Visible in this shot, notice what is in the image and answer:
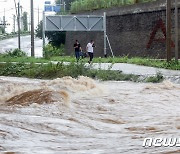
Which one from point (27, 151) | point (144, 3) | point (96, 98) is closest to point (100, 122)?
point (27, 151)

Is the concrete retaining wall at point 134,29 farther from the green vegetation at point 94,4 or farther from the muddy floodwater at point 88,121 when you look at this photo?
the muddy floodwater at point 88,121

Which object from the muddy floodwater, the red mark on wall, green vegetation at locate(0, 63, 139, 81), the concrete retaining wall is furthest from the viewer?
the concrete retaining wall

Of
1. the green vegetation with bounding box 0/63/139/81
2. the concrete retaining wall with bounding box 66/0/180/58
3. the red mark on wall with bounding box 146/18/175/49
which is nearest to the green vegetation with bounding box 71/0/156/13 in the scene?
the concrete retaining wall with bounding box 66/0/180/58

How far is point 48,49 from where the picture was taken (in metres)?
36.5

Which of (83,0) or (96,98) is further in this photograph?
(83,0)

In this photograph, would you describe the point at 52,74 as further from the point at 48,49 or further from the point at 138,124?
the point at 138,124

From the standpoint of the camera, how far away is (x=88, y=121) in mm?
10094

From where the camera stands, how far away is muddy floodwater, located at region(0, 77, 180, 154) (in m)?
7.62

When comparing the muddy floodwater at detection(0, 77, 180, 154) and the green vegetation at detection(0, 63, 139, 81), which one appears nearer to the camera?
the muddy floodwater at detection(0, 77, 180, 154)

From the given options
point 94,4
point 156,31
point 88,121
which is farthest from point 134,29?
point 88,121

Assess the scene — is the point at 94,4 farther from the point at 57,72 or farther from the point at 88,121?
the point at 88,121

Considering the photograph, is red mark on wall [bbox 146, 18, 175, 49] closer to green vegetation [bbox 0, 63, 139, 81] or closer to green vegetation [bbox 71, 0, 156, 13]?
green vegetation [bbox 71, 0, 156, 13]

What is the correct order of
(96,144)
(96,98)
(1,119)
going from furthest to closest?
1. (96,98)
2. (1,119)
3. (96,144)

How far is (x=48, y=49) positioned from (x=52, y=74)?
12.0 metres
